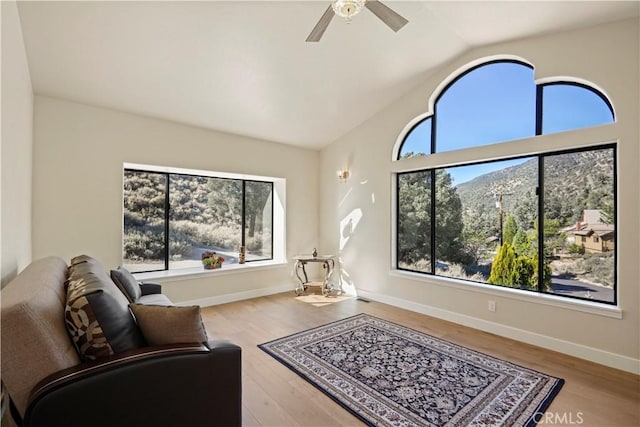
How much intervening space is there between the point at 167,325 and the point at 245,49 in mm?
2776

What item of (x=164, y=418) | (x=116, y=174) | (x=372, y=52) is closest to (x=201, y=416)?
(x=164, y=418)

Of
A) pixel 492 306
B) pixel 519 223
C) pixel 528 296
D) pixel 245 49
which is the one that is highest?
pixel 245 49

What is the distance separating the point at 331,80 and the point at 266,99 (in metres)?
0.89

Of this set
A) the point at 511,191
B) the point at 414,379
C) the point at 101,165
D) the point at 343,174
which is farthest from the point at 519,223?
the point at 101,165

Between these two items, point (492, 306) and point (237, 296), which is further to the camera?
point (237, 296)

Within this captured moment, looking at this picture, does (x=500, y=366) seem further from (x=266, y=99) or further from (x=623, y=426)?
(x=266, y=99)

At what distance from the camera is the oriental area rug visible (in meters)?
2.12

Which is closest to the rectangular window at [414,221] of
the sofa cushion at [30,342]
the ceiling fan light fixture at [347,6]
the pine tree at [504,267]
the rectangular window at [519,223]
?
the rectangular window at [519,223]

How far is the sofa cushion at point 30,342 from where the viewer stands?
3.92ft

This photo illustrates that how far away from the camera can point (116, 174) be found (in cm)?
384

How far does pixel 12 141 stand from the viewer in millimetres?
2035

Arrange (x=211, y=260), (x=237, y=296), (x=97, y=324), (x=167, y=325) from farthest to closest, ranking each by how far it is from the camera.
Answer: (x=237, y=296) < (x=211, y=260) < (x=167, y=325) < (x=97, y=324)

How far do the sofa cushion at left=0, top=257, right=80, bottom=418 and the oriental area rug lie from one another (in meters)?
1.76

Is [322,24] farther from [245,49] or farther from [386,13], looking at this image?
[245,49]
